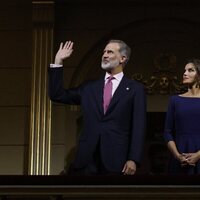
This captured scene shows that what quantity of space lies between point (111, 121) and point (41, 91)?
98.7 inches

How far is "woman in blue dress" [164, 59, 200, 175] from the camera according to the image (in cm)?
486

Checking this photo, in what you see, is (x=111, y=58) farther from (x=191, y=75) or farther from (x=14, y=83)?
(x=14, y=83)

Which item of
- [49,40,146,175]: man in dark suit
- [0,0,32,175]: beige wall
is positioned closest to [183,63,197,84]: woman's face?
[49,40,146,175]: man in dark suit

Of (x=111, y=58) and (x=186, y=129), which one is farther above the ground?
(x=111, y=58)

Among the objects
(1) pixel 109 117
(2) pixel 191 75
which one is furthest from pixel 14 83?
(1) pixel 109 117

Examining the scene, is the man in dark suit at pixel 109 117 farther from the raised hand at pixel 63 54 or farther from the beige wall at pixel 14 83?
the beige wall at pixel 14 83

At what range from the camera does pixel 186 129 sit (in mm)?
4957

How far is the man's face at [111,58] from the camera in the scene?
4.77m

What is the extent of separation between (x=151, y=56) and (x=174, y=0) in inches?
23.1

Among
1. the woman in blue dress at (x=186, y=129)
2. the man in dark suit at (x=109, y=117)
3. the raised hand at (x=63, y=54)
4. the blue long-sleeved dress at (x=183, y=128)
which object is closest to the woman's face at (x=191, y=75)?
the woman in blue dress at (x=186, y=129)

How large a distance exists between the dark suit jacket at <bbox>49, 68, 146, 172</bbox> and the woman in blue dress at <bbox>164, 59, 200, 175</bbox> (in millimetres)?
391

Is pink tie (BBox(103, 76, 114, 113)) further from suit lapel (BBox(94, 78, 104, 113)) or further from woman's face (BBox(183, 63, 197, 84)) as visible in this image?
woman's face (BBox(183, 63, 197, 84))
